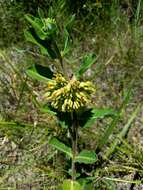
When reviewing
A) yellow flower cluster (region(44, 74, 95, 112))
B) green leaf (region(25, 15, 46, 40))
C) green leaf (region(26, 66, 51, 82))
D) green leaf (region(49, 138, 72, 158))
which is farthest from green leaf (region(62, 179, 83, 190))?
green leaf (region(25, 15, 46, 40))

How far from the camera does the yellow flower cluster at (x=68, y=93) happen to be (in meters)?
1.61

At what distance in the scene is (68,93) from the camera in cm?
162

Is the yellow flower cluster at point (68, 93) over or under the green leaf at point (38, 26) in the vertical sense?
under

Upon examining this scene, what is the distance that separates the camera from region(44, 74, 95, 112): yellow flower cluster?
1613 mm

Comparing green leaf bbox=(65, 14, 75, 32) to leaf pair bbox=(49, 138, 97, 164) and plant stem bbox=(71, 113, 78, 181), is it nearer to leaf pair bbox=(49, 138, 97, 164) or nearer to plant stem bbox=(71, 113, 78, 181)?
plant stem bbox=(71, 113, 78, 181)

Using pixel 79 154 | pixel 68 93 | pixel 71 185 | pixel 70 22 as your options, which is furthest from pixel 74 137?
pixel 70 22

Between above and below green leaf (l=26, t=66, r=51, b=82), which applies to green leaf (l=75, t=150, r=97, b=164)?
below

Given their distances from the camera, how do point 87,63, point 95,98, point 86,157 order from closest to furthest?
1. point 87,63
2. point 86,157
3. point 95,98

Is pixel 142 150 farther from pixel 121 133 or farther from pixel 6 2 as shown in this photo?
pixel 6 2

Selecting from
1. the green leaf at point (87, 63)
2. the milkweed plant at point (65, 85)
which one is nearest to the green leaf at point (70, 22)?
the milkweed plant at point (65, 85)

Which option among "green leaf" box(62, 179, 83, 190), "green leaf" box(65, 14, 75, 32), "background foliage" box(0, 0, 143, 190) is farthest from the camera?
"background foliage" box(0, 0, 143, 190)

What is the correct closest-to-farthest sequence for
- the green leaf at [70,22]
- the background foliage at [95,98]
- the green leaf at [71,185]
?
the green leaf at [70,22] < the green leaf at [71,185] < the background foliage at [95,98]

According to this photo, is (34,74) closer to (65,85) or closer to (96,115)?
(65,85)

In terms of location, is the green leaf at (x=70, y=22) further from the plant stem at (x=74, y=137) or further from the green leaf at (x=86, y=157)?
the green leaf at (x=86, y=157)
